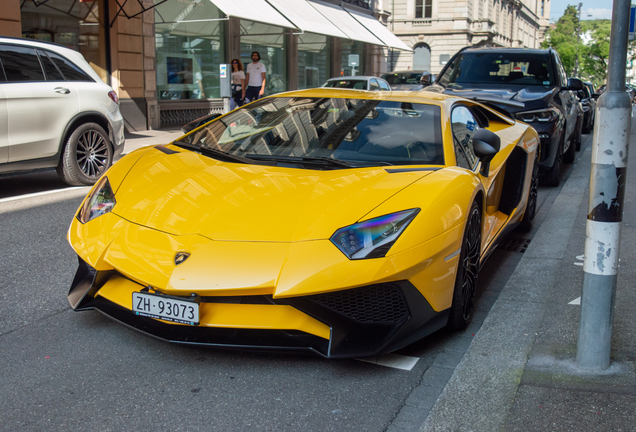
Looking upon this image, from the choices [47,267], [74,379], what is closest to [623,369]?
[74,379]

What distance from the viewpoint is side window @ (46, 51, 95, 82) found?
23.9ft

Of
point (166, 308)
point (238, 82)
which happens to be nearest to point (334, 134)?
point (166, 308)

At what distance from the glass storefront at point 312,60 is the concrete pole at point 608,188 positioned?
79.2 ft

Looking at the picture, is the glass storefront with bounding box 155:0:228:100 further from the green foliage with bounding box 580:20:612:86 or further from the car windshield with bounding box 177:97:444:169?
the green foliage with bounding box 580:20:612:86

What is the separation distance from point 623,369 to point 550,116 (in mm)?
5541

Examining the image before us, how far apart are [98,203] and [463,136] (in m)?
2.24

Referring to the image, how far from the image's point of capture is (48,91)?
23.0ft

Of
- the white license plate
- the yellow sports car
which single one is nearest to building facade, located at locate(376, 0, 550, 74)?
the yellow sports car

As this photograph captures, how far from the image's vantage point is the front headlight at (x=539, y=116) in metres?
7.77

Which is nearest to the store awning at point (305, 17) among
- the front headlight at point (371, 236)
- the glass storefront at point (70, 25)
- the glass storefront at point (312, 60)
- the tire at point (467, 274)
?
the glass storefront at point (312, 60)

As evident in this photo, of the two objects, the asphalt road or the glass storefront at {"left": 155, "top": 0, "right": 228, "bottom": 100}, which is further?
the glass storefront at {"left": 155, "top": 0, "right": 228, "bottom": 100}

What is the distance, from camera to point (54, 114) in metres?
7.04

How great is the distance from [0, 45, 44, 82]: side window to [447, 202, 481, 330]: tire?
5.38 m

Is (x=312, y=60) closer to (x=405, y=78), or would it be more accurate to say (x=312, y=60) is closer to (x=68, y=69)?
(x=405, y=78)
